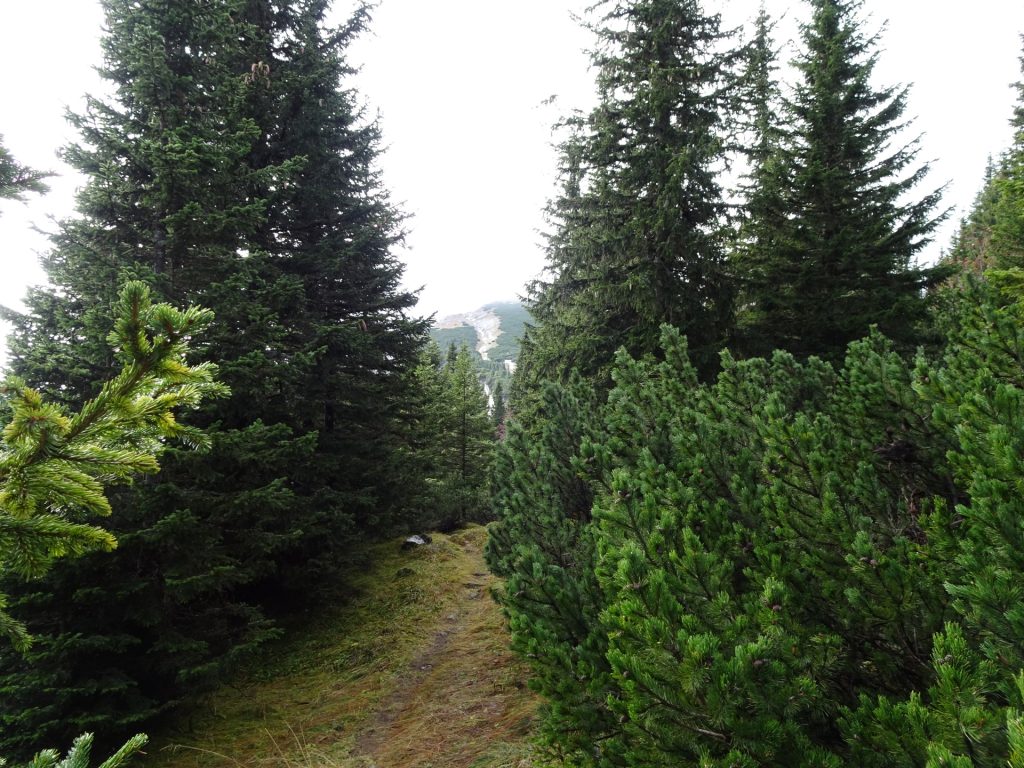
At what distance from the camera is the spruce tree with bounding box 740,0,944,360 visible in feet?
34.4

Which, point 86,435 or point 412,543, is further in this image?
point 412,543

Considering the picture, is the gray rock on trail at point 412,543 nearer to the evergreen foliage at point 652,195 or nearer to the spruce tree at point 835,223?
the evergreen foliage at point 652,195

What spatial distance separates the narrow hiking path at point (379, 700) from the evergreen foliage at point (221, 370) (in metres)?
0.86

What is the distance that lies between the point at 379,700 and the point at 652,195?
10775 millimetres

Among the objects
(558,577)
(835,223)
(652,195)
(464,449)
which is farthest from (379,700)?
(464,449)

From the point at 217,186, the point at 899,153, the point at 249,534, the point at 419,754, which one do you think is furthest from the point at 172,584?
the point at 899,153

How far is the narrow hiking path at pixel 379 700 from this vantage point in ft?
18.9

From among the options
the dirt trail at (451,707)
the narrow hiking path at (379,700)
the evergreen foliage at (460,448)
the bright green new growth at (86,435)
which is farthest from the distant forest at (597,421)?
the evergreen foliage at (460,448)

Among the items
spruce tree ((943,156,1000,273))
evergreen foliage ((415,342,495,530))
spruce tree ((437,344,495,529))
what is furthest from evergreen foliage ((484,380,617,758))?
spruce tree ((943,156,1000,273))

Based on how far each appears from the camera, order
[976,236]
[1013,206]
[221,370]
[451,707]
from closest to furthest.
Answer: [451,707]
[221,370]
[1013,206]
[976,236]

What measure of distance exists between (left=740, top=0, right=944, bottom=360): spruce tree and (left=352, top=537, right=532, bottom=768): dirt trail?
8519 millimetres

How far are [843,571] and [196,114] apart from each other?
10643 mm

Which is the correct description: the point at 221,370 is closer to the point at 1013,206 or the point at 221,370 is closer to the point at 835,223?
the point at 835,223

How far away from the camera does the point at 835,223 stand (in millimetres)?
11148
